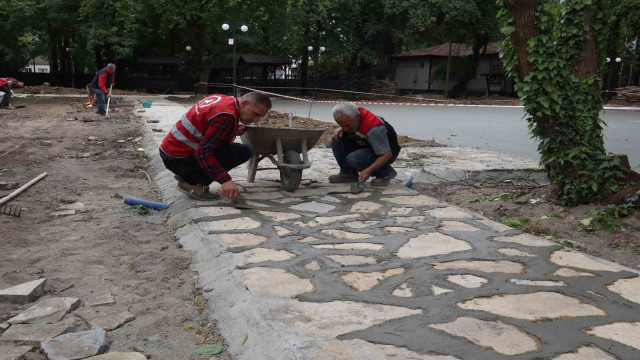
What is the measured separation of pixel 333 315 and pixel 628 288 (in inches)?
73.7

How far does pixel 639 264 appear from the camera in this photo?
3.96 metres

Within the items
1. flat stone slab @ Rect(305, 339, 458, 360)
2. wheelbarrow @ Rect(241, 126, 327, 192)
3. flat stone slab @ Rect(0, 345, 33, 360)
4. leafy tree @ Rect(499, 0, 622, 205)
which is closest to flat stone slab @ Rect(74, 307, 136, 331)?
flat stone slab @ Rect(0, 345, 33, 360)

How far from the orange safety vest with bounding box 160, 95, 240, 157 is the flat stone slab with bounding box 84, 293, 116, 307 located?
1977 mm

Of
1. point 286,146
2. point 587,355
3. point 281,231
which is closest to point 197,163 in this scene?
point 286,146

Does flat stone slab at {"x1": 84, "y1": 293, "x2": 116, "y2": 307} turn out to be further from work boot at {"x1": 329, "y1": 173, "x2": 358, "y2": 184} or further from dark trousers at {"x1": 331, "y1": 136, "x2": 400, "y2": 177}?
work boot at {"x1": 329, "y1": 173, "x2": 358, "y2": 184}

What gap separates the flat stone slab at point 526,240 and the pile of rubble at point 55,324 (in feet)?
9.27

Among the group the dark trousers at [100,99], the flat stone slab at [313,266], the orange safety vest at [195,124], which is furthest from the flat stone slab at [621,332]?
the dark trousers at [100,99]

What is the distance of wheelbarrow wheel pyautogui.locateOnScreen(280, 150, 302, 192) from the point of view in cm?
571

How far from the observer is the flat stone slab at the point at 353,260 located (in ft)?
11.9

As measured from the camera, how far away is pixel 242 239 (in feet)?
13.5

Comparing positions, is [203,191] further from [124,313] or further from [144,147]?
[144,147]

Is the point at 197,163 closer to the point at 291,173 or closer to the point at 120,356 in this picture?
the point at 291,173

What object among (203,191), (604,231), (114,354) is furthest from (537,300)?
(203,191)

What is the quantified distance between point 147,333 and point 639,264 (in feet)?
11.4
